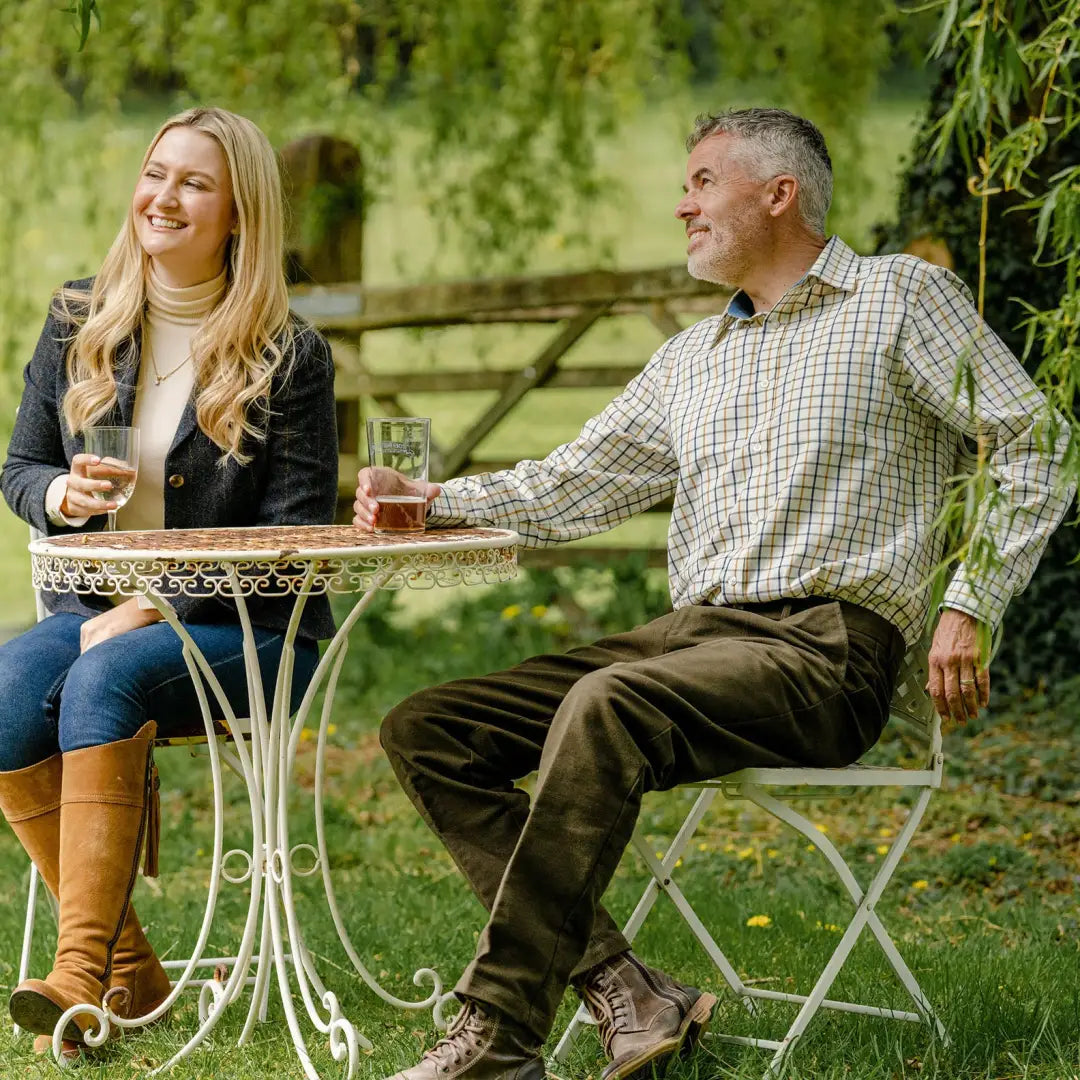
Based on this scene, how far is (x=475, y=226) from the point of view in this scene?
6.66 meters

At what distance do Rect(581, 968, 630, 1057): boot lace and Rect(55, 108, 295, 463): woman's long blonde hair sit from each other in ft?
3.66

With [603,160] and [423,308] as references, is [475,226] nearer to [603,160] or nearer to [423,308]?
[423,308]

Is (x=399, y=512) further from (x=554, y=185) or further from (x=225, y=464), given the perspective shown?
(x=554, y=185)

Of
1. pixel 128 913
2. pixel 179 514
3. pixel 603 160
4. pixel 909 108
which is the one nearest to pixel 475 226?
pixel 909 108

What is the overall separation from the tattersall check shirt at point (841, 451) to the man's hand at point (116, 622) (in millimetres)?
546

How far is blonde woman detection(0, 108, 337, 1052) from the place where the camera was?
2.74 m

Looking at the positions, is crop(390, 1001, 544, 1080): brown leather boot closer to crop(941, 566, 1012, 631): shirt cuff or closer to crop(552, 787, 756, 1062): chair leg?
crop(552, 787, 756, 1062): chair leg

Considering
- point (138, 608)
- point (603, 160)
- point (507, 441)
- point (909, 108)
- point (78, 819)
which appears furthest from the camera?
point (603, 160)

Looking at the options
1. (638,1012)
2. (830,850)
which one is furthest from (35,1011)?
(830,850)

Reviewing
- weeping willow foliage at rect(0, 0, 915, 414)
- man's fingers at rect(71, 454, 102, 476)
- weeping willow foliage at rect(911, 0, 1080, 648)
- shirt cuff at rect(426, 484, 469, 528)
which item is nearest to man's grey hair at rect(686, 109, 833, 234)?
weeping willow foliage at rect(911, 0, 1080, 648)

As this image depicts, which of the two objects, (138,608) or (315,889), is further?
(315,889)

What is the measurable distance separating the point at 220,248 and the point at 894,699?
4.90ft

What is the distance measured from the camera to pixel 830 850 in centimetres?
259

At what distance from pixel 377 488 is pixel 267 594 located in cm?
36
